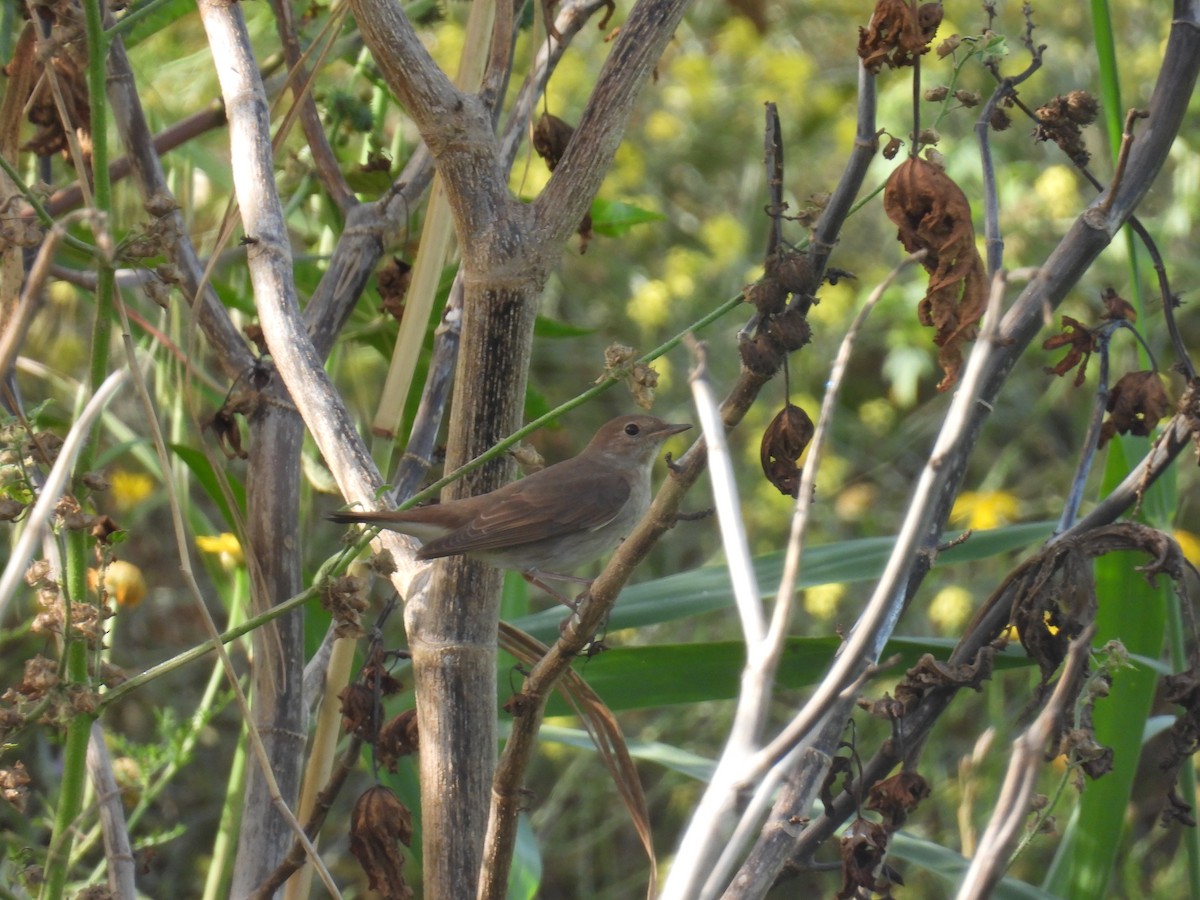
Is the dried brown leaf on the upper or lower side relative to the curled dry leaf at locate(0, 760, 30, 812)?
upper

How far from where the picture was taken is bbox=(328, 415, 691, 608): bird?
2.61 meters

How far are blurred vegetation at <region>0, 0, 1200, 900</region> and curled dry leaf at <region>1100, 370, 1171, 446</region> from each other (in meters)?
2.60

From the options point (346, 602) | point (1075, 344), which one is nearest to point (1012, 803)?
point (346, 602)

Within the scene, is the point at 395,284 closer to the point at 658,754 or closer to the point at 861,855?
the point at 658,754

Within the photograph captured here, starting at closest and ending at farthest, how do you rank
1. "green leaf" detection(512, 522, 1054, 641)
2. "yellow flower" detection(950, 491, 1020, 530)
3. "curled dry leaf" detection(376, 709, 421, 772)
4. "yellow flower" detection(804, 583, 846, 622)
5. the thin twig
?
the thin twig, "curled dry leaf" detection(376, 709, 421, 772), "green leaf" detection(512, 522, 1054, 641), "yellow flower" detection(950, 491, 1020, 530), "yellow flower" detection(804, 583, 846, 622)

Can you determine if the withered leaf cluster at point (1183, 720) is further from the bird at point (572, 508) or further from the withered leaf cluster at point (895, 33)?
the bird at point (572, 508)

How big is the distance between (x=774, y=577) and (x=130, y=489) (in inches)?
132

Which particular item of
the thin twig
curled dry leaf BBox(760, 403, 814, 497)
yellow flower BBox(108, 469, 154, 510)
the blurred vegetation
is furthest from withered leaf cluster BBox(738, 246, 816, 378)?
yellow flower BBox(108, 469, 154, 510)

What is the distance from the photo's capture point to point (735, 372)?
6.42 m

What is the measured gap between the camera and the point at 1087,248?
1732mm

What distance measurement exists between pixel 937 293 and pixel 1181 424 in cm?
43

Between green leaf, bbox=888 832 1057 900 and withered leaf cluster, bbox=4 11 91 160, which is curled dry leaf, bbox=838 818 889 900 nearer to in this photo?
green leaf, bbox=888 832 1057 900

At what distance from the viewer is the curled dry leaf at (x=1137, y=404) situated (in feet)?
6.20

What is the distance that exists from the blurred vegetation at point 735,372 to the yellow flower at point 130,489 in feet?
0.04
